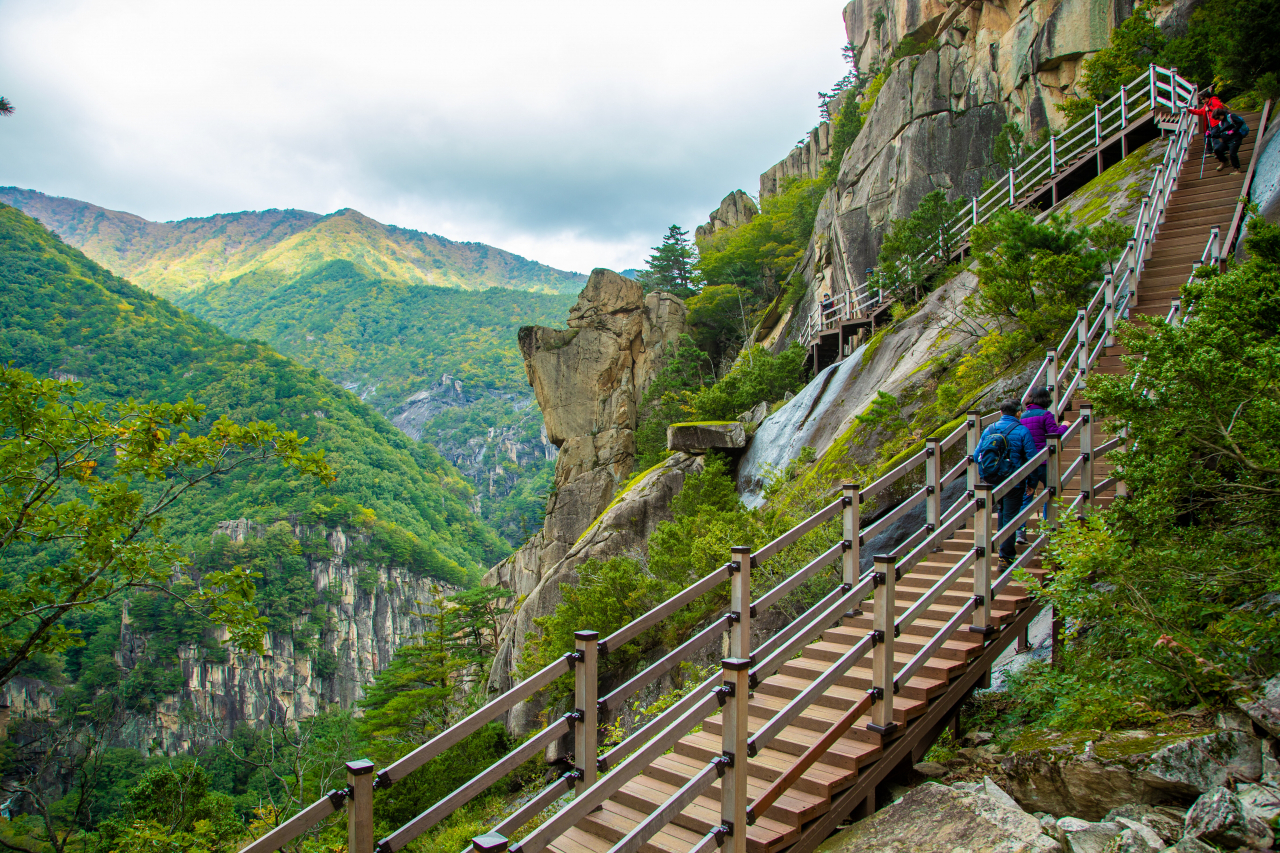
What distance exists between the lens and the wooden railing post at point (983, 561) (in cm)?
502

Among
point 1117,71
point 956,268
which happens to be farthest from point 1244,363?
point 1117,71

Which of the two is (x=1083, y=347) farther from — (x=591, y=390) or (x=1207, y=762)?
(x=591, y=390)

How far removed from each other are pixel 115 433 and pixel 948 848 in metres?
7.44

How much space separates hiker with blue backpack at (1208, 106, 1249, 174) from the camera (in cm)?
1112

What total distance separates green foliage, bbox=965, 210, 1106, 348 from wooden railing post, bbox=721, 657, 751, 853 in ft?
26.8

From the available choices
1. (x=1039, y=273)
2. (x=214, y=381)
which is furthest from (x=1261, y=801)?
(x=214, y=381)

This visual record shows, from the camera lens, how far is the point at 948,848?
11.4 ft

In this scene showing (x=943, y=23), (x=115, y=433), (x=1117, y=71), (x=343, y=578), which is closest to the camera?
(x=115, y=433)

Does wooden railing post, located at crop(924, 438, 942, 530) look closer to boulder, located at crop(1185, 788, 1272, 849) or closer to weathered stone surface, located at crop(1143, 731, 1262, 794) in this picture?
weathered stone surface, located at crop(1143, 731, 1262, 794)

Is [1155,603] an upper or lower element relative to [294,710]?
upper

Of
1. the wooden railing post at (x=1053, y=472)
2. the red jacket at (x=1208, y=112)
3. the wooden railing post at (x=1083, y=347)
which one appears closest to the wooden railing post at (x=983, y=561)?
the wooden railing post at (x=1053, y=472)

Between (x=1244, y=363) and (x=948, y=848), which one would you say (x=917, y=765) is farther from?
(x=1244, y=363)

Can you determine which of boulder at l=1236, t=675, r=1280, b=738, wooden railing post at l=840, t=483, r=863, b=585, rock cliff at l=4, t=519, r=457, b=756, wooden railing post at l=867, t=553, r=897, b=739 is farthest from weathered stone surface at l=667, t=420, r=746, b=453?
rock cliff at l=4, t=519, r=457, b=756

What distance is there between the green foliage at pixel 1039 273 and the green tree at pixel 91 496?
912cm
